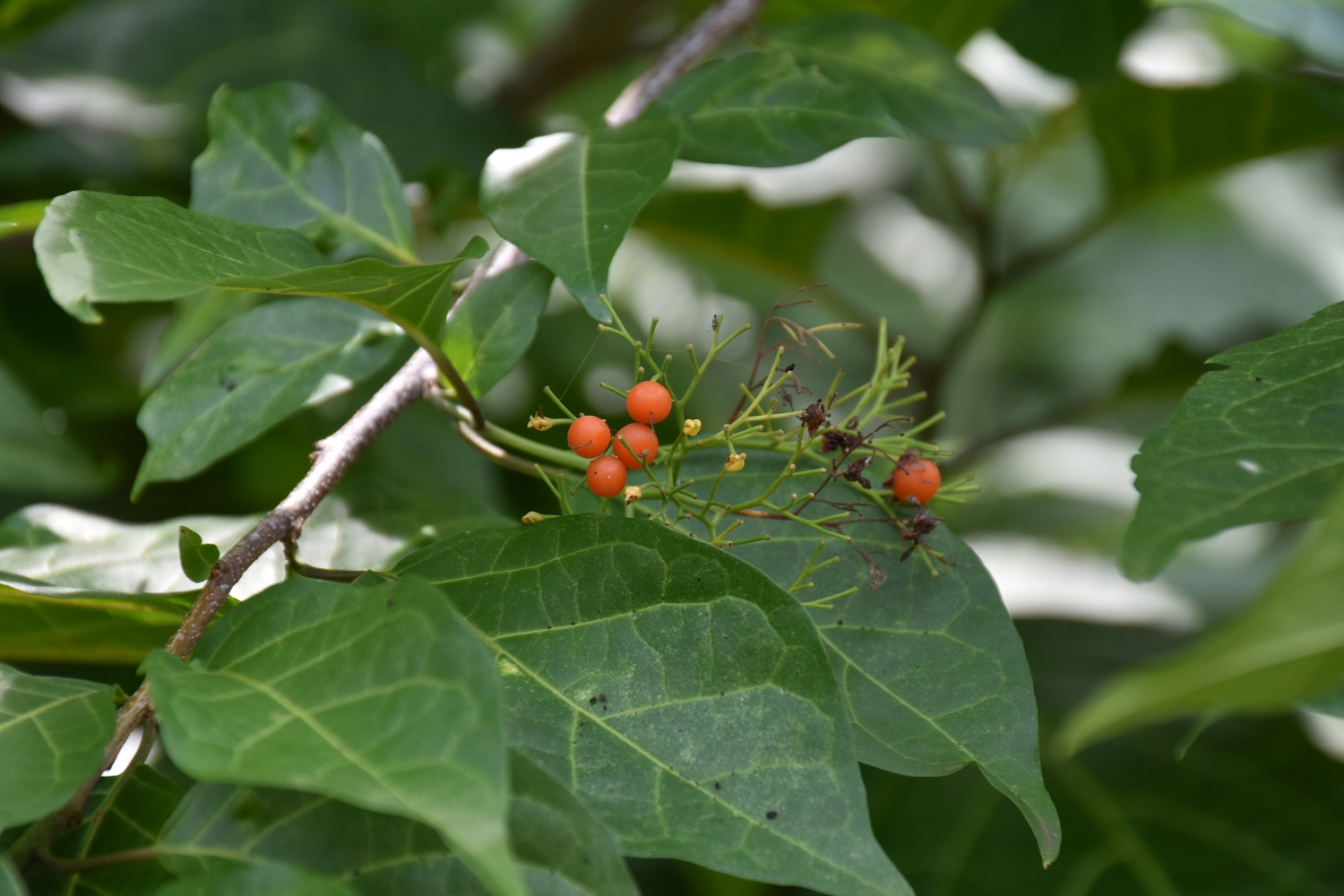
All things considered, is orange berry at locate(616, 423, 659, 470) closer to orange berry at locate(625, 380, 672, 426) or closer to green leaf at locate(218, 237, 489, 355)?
orange berry at locate(625, 380, 672, 426)

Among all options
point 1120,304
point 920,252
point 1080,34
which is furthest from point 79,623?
point 1120,304

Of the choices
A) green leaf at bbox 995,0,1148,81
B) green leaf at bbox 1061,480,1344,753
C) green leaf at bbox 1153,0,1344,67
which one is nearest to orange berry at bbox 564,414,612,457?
green leaf at bbox 1061,480,1344,753

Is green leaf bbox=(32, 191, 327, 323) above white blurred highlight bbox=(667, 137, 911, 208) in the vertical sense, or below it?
above

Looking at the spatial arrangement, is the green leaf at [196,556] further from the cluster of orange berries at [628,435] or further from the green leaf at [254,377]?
the cluster of orange berries at [628,435]

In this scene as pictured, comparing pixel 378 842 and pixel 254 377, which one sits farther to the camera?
pixel 254 377

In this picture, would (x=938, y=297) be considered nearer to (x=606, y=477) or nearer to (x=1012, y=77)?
(x=1012, y=77)

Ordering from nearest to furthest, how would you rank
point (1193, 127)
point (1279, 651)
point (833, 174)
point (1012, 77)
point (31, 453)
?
1. point (1279, 651)
2. point (31, 453)
3. point (1193, 127)
4. point (1012, 77)
5. point (833, 174)

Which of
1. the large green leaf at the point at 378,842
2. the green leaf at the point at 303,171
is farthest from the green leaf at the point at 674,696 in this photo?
the green leaf at the point at 303,171
